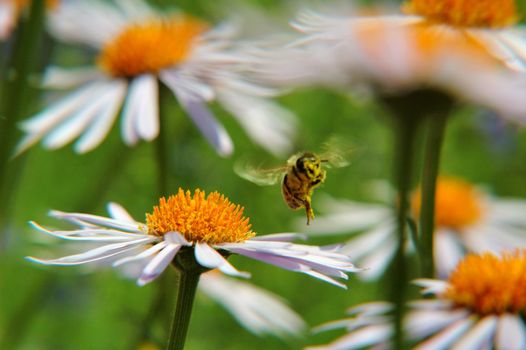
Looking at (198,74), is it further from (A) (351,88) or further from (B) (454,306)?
(A) (351,88)

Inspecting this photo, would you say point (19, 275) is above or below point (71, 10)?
below

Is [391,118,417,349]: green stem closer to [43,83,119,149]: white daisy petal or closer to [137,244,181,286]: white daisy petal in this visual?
[137,244,181,286]: white daisy petal

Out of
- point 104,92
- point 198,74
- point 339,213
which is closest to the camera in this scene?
point 198,74

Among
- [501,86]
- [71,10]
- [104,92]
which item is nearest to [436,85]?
[501,86]

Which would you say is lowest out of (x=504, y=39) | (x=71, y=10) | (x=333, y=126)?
(x=504, y=39)

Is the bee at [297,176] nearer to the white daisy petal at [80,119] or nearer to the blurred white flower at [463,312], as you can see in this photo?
the blurred white flower at [463,312]

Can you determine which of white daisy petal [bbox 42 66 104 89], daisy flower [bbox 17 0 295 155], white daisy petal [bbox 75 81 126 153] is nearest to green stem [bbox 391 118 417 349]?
daisy flower [bbox 17 0 295 155]
